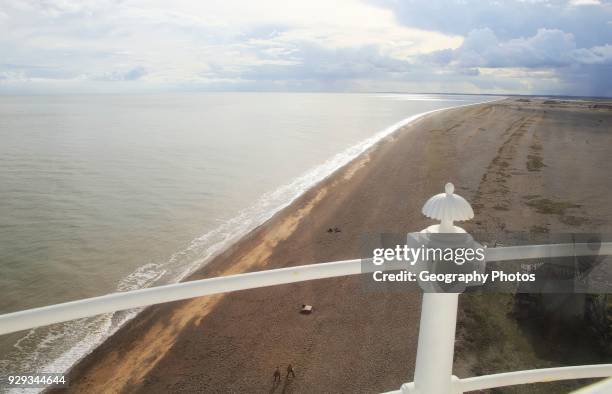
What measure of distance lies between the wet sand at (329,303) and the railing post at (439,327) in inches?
369

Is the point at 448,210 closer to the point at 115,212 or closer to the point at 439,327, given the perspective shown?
the point at 439,327

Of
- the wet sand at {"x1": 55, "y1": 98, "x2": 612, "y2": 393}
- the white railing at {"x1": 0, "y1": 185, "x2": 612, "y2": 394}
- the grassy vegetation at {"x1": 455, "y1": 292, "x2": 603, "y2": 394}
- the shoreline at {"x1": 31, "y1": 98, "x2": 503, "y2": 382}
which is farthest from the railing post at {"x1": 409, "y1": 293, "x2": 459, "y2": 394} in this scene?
the shoreline at {"x1": 31, "y1": 98, "x2": 503, "y2": 382}

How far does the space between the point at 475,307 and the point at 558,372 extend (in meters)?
11.5

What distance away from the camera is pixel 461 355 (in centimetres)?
1060

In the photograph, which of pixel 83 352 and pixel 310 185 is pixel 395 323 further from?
pixel 310 185

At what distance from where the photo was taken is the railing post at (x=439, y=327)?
1.64m

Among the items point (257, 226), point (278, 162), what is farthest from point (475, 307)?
point (278, 162)

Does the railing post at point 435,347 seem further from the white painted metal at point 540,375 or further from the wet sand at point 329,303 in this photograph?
the wet sand at point 329,303

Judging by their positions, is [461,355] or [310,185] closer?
[461,355]

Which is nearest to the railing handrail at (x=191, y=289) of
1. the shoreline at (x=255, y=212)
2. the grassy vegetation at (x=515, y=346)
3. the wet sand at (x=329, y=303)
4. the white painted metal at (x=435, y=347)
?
the white painted metal at (x=435, y=347)

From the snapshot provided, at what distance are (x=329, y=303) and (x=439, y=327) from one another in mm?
12816

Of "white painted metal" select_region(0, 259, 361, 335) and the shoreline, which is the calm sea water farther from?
"white painted metal" select_region(0, 259, 361, 335)

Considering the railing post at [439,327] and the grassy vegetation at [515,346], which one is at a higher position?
the railing post at [439,327]

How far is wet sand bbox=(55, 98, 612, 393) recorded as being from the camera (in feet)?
36.4
